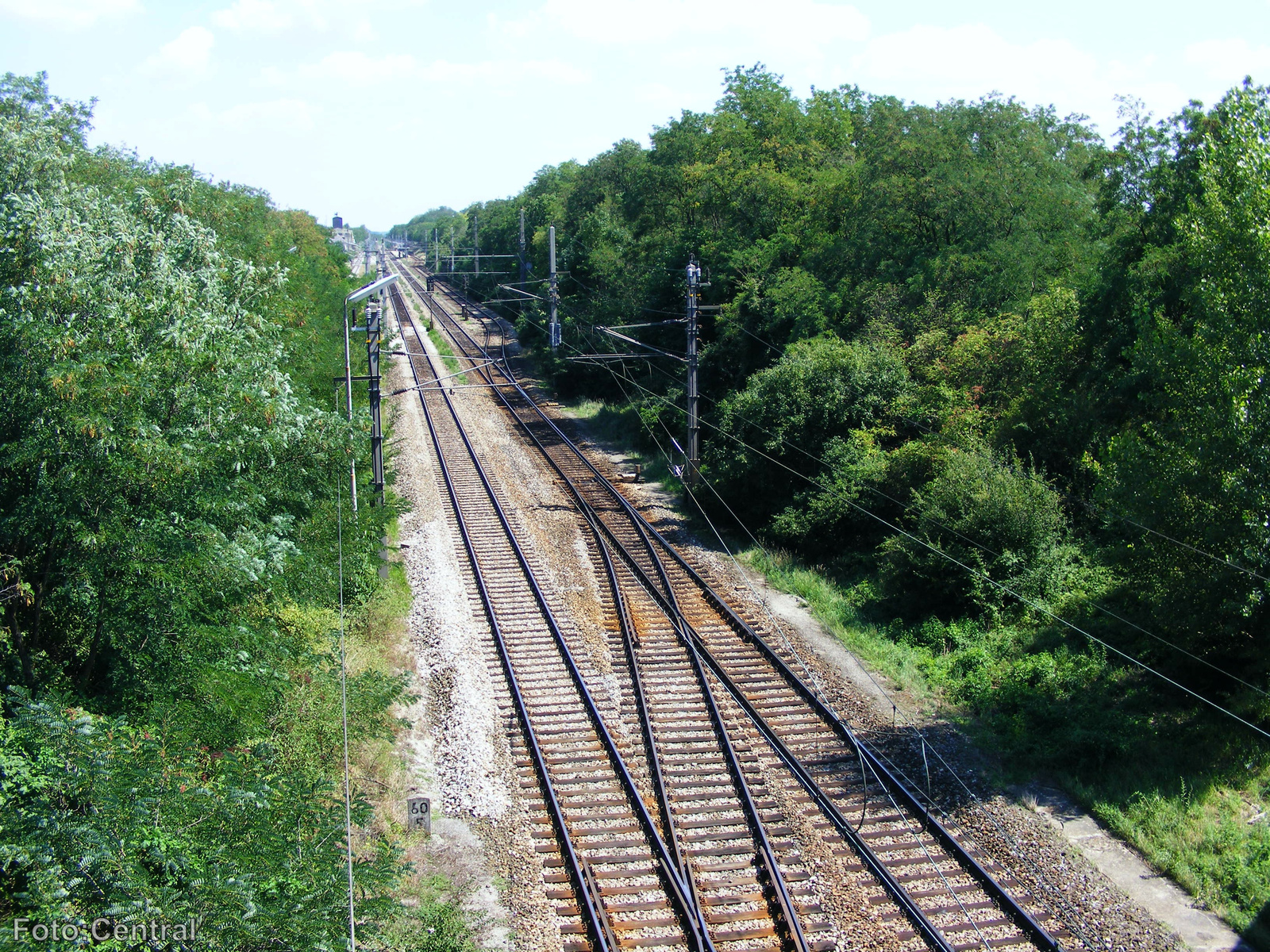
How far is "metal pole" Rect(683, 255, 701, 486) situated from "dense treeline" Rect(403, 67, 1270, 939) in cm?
82

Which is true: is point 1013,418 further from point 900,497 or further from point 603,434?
point 603,434

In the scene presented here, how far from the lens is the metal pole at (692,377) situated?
24.6 m

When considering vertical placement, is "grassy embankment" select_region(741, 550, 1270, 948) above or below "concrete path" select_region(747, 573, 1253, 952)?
above

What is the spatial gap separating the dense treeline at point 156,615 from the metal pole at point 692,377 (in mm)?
11237

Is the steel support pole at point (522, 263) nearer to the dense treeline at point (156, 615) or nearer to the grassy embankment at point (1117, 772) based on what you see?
the grassy embankment at point (1117, 772)

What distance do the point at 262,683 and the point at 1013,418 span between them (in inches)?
659

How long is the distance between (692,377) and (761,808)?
1409 cm

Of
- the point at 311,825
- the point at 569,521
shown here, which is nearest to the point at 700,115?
the point at 569,521

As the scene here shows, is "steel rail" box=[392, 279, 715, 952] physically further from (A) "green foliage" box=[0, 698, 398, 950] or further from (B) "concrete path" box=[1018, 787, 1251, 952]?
(B) "concrete path" box=[1018, 787, 1251, 952]

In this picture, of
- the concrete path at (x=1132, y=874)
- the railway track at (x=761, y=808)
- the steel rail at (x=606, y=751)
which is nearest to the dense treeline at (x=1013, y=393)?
the concrete path at (x=1132, y=874)

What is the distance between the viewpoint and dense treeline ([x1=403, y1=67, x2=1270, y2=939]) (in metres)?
12.7

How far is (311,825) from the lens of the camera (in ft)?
29.9

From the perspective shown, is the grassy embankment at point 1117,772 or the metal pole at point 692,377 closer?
the grassy embankment at point 1117,772

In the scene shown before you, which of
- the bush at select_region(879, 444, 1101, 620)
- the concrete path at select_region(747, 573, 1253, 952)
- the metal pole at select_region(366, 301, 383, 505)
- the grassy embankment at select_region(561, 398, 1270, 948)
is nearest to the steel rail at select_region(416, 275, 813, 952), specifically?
the concrete path at select_region(747, 573, 1253, 952)
